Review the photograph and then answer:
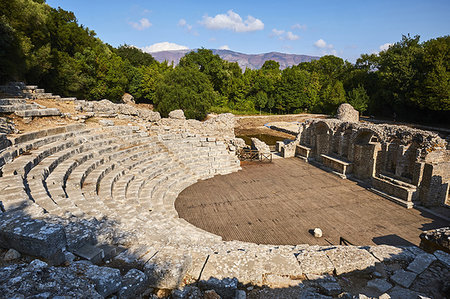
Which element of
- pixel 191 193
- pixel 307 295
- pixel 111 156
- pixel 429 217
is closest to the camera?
pixel 307 295

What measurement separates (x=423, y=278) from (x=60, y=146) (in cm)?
1130

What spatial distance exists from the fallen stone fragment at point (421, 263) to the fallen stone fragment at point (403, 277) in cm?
18

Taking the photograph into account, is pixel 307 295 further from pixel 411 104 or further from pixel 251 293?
pixel 411 104

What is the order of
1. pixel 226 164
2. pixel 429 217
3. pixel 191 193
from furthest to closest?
pixel 226 164
pixel 191 193
pixel 429 217

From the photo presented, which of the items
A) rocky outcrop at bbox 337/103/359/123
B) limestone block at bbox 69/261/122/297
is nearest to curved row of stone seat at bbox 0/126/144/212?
limestone block at bbox 69/261/122/297

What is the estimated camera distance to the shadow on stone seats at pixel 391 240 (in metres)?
8.42

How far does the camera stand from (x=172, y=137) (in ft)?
52.4

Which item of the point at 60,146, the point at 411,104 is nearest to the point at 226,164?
the point at 60,146

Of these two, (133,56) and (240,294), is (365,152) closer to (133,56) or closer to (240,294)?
(240,294)

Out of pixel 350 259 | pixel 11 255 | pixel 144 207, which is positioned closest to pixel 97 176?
pixel 144 207

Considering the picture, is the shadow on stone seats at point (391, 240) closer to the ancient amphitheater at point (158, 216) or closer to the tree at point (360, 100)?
the ancient amphitheater at point (158, 216)

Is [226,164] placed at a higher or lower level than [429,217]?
higher

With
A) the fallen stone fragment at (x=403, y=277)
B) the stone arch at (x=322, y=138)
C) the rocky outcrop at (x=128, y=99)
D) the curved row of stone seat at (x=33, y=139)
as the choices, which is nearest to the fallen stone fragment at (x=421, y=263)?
the fallen stone fragment at (x=403, y=277)

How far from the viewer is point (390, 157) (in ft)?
43.5
